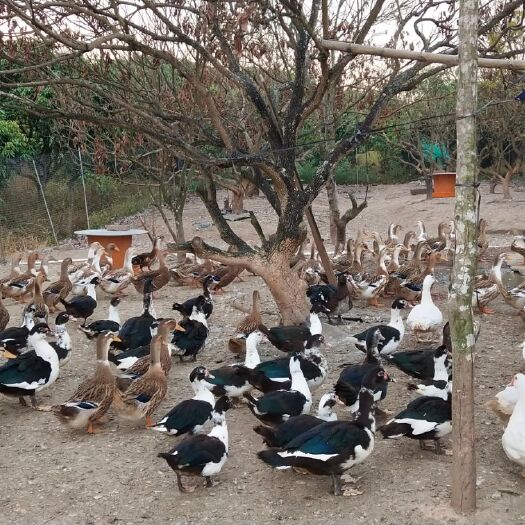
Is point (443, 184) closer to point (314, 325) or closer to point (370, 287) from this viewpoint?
point (370, 287)

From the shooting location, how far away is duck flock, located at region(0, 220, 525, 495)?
5.06 meters

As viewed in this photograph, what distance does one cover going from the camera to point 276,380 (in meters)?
6.66

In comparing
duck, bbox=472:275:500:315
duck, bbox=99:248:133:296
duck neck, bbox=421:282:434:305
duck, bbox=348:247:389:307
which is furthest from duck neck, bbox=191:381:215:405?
duck, bbox=99:248:133:296

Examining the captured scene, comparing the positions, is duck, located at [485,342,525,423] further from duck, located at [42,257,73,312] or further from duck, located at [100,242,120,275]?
duck, located at [100,242,120,275]

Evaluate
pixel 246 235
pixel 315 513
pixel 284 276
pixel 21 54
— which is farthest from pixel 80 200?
pixel 315 513

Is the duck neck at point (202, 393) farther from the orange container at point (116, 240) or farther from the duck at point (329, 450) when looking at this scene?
the orange container at point (116, 240)

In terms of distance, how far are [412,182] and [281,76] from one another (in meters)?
23.0

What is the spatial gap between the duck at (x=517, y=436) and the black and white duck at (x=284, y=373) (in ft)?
7.05

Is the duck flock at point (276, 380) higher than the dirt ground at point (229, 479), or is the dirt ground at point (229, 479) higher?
the duck flock at point (276, 380)

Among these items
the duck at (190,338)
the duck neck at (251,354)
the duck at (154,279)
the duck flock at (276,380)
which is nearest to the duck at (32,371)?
the duck flock at (276,380)

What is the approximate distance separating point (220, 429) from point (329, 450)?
40.0 inches

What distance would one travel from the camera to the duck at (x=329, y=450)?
4855 millimetres

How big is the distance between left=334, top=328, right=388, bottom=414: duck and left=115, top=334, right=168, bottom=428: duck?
1.67 m

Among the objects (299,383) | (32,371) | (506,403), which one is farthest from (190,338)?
(506,403)
